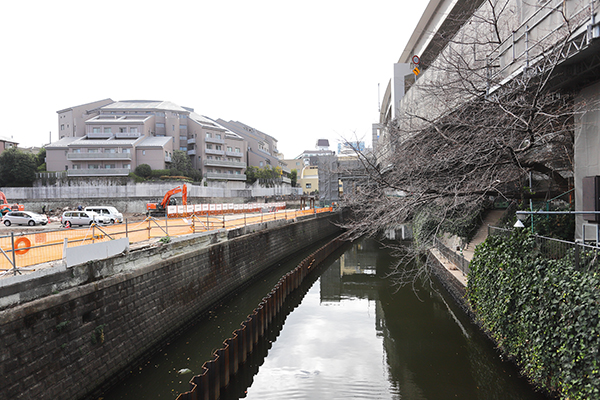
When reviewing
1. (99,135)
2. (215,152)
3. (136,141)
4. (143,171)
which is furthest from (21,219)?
(215,152)

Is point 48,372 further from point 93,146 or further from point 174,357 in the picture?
point 93,146

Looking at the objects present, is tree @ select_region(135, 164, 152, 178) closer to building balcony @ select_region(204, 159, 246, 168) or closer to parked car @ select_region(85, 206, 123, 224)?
building balcony @ select_region(204, 159, 246, 168)

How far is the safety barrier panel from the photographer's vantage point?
6.78 metres

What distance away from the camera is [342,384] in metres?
8.42

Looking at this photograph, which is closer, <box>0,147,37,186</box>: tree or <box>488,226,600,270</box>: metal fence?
<box>488,226,600,270</box>: metal fence

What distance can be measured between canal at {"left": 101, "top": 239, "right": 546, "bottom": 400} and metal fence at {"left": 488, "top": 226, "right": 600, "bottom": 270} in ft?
9.81

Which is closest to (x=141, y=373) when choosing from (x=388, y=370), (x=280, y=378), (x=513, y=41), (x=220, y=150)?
(x=280, y=378)

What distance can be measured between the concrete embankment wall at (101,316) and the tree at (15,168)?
43.9 m

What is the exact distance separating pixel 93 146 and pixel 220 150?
1909 cm

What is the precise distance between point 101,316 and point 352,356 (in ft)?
21.2

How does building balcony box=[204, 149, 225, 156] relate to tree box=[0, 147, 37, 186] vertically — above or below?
above

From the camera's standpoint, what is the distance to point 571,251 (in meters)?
5.81

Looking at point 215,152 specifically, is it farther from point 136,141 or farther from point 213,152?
point 136,141

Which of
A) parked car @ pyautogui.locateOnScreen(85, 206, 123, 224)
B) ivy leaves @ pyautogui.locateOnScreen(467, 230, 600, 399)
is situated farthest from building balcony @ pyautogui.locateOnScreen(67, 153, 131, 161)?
ivy leaves @ pyautogui.locateOnScreen(467, 230, 600, 399)
